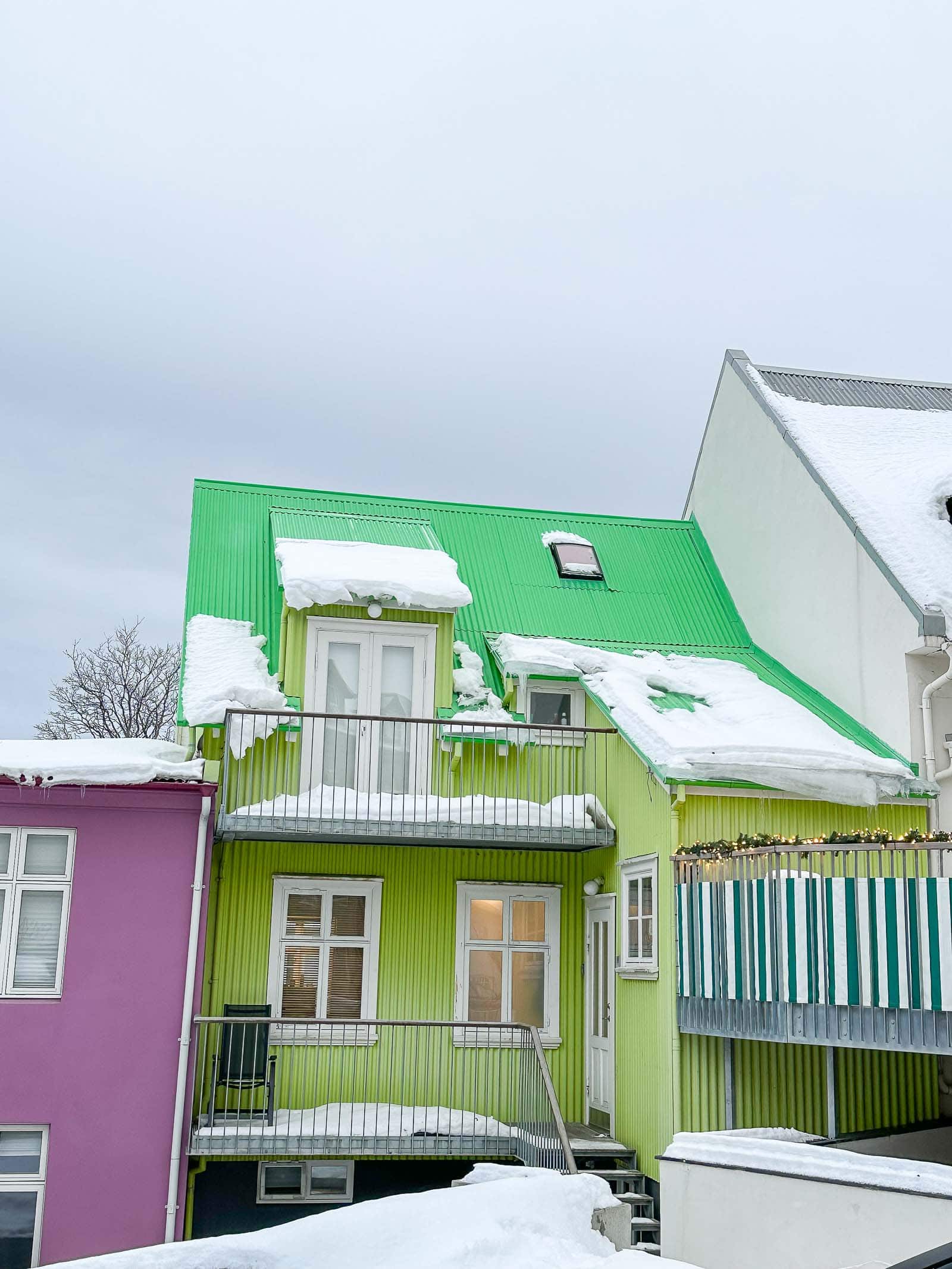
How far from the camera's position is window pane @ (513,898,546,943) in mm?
15062

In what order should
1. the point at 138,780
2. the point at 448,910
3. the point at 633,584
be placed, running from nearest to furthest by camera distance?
the point at 138,780
the point at 448,910
the point at 633,584

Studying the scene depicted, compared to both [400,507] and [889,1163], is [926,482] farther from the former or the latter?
[889,1163]

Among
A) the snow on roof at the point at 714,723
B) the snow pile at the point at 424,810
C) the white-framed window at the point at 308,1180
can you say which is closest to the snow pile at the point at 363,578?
the snow on roof at the point at 714,723

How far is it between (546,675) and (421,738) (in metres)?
1.87

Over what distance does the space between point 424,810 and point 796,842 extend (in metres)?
4.30

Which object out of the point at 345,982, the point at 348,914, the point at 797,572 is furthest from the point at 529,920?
the point at 797,572

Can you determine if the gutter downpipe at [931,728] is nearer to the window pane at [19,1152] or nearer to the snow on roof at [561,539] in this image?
the snow on roof at [561,539]

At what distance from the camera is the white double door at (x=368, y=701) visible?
47.5 feet

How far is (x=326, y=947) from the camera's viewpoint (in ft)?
47.5

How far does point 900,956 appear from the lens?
984 centimetres

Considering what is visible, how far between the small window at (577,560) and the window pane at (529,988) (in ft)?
18.7

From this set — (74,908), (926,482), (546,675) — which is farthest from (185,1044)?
(926,482)

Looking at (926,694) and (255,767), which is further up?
(926,694)

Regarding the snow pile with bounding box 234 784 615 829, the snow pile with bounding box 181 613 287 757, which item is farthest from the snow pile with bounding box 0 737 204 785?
the snow pile with bounding box 234 784 615 829
